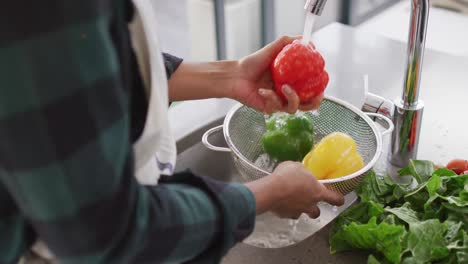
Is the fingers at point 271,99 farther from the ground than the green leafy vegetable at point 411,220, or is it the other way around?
the fingers at point 271,99

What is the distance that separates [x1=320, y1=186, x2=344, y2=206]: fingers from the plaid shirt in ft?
0.85

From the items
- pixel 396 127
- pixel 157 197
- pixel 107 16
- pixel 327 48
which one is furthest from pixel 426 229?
pixel 327 48

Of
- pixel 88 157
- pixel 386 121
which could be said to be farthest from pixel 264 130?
pixel 88 157

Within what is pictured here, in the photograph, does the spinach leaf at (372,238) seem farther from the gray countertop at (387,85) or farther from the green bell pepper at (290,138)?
the gray countertop at (387,85)

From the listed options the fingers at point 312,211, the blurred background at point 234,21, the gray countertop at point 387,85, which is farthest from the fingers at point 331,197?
the blurred background at point 234,21

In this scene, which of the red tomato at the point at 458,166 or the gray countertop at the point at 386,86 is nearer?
the red tomato at the point at 458,166

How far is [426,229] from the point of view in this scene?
68 centimetres

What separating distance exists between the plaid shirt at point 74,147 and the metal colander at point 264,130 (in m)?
0.37

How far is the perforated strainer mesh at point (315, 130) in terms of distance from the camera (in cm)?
84

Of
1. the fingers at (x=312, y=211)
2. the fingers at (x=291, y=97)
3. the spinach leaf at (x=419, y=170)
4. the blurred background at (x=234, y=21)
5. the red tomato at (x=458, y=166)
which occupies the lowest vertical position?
the blurred background at (x=234, y=21)

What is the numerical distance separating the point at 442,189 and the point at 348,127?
20 cm

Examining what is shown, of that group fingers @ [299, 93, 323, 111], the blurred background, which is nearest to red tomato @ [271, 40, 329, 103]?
fingers @ [299, 93, 323, 111]

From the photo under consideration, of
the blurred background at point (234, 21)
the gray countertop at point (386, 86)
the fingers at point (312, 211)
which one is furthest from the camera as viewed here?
the blurred background at point (234, 21)

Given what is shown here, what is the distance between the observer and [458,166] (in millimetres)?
833
